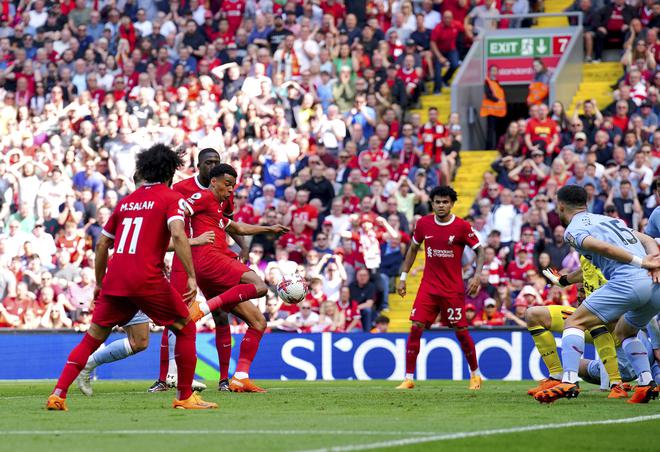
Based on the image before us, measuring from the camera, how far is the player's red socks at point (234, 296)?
1496 cm

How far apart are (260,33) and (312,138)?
13.0 ft

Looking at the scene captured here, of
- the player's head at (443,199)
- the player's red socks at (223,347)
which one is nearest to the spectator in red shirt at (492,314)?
the player's head at (443,199)

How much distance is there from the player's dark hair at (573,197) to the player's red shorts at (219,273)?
3.97 m

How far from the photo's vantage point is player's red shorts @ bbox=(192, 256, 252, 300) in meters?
15.2

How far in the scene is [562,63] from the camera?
89.6 feet

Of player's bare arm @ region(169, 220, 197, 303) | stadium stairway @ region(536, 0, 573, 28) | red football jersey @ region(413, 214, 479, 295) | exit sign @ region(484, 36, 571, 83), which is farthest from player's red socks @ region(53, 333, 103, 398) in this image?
stadium stairway @ region(536, 0, 573, 28)

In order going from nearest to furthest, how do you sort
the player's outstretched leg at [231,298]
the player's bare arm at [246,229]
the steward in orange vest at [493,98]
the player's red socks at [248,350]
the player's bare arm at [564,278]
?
the player's bare arm at [564,278]
the player's outstretched leg at [231,298]
the player's red socks at [248,350]
the player's bare arm at [246,229]
the steward in orange vest at [493,98]

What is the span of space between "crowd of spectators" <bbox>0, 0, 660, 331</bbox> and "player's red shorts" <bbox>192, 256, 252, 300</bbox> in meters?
6.66

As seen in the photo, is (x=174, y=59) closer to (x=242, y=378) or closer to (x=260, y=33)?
(x=260, y=33)

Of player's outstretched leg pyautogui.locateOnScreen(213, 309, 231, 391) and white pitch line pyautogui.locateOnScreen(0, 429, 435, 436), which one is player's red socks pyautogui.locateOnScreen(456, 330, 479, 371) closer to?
player's outstretched leg pyautogui.locateOnScreen(213, 309, 231, 391)

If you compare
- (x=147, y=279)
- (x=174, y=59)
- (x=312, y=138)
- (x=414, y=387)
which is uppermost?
(x=174, y=59)

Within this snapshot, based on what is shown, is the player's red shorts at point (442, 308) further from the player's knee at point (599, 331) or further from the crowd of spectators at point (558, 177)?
the crowd of spectators at point (558, 177)

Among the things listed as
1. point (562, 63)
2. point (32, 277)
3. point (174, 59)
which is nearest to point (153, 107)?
point (174, 59)

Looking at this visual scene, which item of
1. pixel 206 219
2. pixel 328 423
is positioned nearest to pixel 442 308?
pixel 206 219
